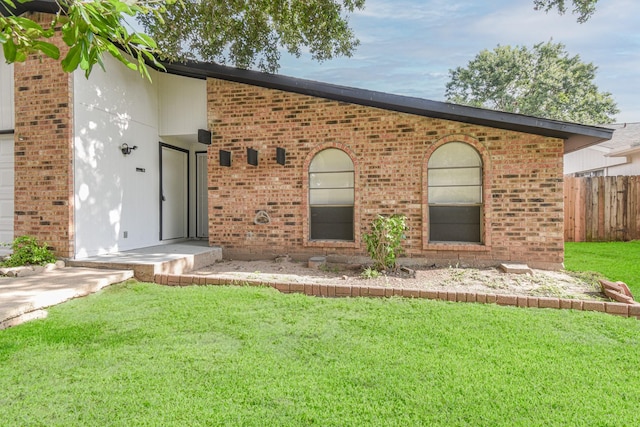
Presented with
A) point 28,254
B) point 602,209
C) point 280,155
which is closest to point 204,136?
point 280,155

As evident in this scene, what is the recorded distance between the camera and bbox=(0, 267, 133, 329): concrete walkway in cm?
374

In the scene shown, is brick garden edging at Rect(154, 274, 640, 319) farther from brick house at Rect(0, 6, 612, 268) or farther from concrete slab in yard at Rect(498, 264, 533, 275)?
brick house at Rect(0, 6, 612, 268)

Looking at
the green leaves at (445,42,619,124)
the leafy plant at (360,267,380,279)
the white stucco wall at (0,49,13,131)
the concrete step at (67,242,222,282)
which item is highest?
the green leaves at (445,42,619,124)

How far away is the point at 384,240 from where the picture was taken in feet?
18.7

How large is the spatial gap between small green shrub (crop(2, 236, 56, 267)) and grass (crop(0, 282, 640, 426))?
2.13m

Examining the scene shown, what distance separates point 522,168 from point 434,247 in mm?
2032

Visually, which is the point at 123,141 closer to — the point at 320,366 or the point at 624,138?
the point at 320,366

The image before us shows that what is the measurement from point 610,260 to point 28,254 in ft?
34.1

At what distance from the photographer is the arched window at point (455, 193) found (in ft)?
21.9

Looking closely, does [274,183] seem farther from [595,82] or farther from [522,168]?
[595,82]

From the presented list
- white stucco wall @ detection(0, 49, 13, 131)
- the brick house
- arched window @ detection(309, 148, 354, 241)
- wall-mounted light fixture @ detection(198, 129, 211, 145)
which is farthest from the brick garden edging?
white stucco wall @ detection(0, 49, 13, 131)

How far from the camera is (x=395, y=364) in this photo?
2.75m

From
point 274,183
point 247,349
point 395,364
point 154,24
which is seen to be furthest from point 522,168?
point 154,24

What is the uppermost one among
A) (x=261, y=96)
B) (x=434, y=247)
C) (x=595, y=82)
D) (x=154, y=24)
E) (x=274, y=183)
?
(x=595, y=82)
